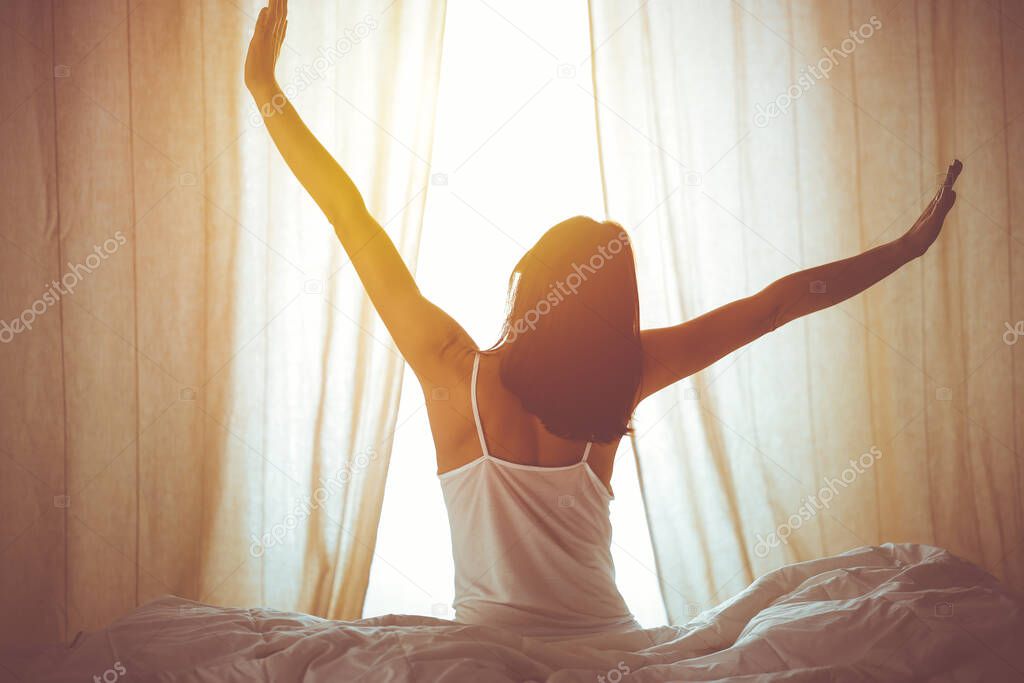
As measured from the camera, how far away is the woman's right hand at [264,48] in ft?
3.77

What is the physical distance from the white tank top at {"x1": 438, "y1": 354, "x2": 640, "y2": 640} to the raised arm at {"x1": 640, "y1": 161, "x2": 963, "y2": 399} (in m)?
0.23

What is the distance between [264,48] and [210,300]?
0.84 m

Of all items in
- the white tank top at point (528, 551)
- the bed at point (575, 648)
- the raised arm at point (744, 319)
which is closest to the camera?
the bed at point (575, 648)

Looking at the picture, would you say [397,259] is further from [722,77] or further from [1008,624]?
[722,77]

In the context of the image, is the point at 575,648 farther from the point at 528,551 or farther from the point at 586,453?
the point at 586,453

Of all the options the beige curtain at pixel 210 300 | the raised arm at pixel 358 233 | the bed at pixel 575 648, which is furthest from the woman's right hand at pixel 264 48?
the bed at pixel 575 648

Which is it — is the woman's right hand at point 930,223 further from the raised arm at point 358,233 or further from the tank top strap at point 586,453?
the raised arm at point 358,233

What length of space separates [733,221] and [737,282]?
16cm

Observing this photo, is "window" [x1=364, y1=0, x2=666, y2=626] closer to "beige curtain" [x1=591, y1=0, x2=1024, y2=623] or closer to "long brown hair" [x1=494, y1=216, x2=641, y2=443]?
"beige curtain" [x1=591, y1=0, x2=1024, y2=623]

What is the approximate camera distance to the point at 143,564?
5.95 ft

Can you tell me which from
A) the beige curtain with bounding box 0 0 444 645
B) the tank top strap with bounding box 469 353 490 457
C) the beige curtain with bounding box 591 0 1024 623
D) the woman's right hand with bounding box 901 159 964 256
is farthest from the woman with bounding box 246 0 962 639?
the beige curtain with bounding box 591 0 1024 623

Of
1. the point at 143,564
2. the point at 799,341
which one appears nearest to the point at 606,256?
the point at 799,341

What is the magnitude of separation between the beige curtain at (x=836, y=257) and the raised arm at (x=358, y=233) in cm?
99

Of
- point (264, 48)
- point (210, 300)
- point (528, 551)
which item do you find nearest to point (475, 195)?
point (210, 300)
